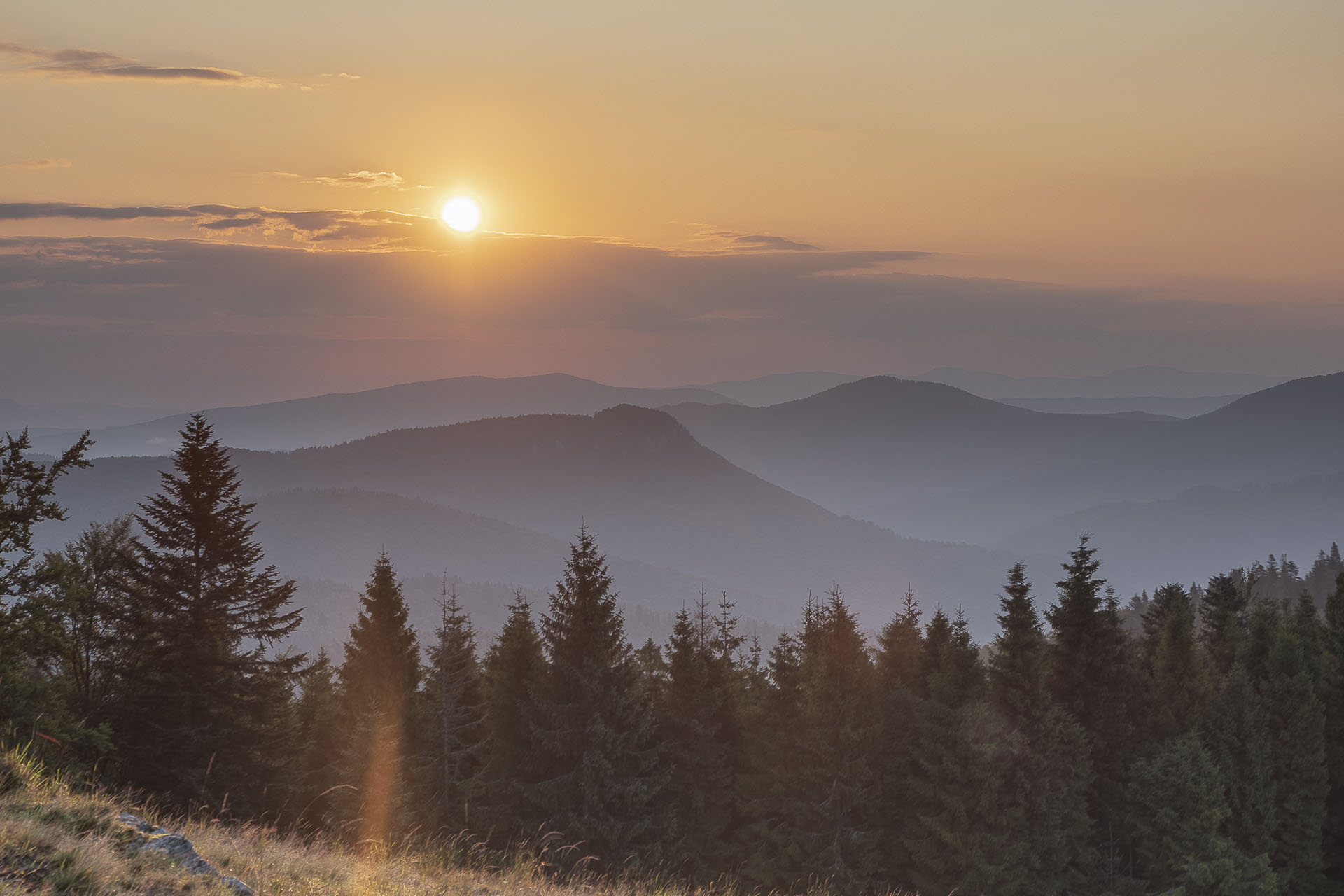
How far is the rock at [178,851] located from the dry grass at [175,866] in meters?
0.10

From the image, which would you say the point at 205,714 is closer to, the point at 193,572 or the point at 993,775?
the point at 193,572

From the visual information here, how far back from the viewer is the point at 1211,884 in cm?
3328

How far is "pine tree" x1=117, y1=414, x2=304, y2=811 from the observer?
23.8 metres

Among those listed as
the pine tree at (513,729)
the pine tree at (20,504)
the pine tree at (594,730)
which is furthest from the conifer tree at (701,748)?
the pine tree at (20,504)

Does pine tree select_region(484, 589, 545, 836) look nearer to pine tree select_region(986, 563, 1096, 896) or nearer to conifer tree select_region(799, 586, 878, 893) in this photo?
conifer tree select_region(799, 586, 878, 893)

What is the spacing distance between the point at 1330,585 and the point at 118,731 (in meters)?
180

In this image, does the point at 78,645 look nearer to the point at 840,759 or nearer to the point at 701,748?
the point at 701,748

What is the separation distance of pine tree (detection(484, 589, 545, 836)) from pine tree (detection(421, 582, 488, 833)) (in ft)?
2.15

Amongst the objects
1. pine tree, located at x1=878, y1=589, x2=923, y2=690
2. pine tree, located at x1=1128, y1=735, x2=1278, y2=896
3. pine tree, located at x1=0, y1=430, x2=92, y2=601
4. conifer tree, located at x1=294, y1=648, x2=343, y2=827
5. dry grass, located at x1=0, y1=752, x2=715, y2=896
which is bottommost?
pine tree, located at x1=1128, y1=735, x2=1278, y2=896

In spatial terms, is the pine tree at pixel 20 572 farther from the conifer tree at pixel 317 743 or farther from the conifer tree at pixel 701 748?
the conifer tree at pixel 701 748

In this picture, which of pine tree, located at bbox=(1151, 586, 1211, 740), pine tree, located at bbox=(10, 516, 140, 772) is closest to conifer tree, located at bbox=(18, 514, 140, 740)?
pine tree, located at bbox=(10, 516, 140, 772)

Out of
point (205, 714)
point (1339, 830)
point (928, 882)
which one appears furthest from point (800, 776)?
point (1339, 830)

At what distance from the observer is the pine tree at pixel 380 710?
2622 cm

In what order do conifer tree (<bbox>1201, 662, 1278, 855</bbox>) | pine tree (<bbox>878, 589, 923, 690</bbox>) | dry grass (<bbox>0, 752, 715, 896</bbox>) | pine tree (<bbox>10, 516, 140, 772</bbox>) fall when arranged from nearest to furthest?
1. dry grass (<bbox>0, 752, 715, 896</bbox>)
2. pine tree (<bbox>10, 516, 140, 772</bbox>)
3. conifer tree (<bbox>1201, 662, 1278, 855</bbox>)
4. pine tree (<bbox>878, 589, 923, 690</bbox>)
